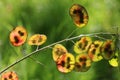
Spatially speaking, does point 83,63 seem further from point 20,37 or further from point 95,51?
point 20,37

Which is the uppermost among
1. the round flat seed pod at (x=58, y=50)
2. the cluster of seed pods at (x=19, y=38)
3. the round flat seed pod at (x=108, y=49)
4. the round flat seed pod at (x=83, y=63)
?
the cluster of seed pods at (x=19, y=38)

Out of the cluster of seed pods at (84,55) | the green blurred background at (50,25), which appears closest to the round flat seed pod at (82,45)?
the cluster of seed pods at (84,55)

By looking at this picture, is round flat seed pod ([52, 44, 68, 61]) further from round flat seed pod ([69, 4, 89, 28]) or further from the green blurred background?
the green blurred background

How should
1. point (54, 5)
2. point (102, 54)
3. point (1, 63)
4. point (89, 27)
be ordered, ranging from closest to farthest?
point (102, 54), point (1, 63), point (89, 27), point (54, 5)

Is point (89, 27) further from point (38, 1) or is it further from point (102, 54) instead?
point (102, 54)

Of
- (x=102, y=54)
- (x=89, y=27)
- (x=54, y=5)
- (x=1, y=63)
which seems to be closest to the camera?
(x=102, y=54)

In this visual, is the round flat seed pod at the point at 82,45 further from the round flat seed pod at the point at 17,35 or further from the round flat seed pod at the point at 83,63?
the round flat seed pod at the point at 17,35

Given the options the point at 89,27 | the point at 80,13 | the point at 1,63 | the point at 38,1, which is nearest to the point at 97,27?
the point at 89,27
